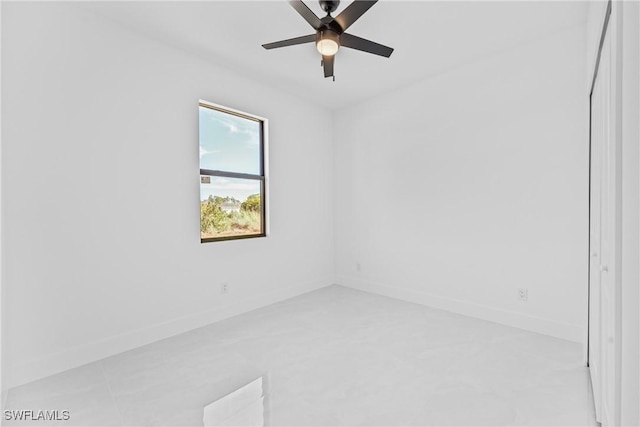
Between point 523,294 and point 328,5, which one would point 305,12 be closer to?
point 328,5

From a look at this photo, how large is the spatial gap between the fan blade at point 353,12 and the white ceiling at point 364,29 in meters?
0.31

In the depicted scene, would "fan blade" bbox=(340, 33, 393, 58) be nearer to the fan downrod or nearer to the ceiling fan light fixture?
the ceiling fan light fixture

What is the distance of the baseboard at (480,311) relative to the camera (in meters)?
2.73

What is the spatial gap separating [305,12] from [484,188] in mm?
2382

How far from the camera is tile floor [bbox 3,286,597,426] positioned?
1772mm

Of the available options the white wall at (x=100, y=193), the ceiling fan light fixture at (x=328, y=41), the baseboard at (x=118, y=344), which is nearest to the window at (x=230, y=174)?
the white wall at (x=100, y=193)

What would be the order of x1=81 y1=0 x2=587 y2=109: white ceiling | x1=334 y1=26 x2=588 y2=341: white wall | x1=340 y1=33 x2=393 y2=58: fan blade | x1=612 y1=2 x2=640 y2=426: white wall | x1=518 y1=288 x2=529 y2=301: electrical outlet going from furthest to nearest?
x1=518 y1=288 x2=529 y2=301: electrical outlet < x1=334 y1=26 x2=588 y2=341: white wall < x1=81 y1=0 x2=587 y2=109: white ceiling < x1=340 y1=33 x2=393 y2=58: fan blade < x1=612 y1=2 x2=640 y2=426: white wall

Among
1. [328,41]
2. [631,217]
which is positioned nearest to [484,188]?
[328,41]

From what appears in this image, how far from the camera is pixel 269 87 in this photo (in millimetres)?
3811

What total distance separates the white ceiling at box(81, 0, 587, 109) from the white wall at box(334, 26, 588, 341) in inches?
12.5

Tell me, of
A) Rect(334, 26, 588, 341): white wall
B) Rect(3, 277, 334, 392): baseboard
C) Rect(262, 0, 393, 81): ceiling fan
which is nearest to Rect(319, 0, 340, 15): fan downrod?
Rect(262, 0, 393, 81): ceiling fan

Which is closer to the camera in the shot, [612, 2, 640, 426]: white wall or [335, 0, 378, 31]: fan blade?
[612, 2, 640, 426]: white wall

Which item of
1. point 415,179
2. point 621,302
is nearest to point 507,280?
point 415,179

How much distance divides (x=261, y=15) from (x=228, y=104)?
113cm
